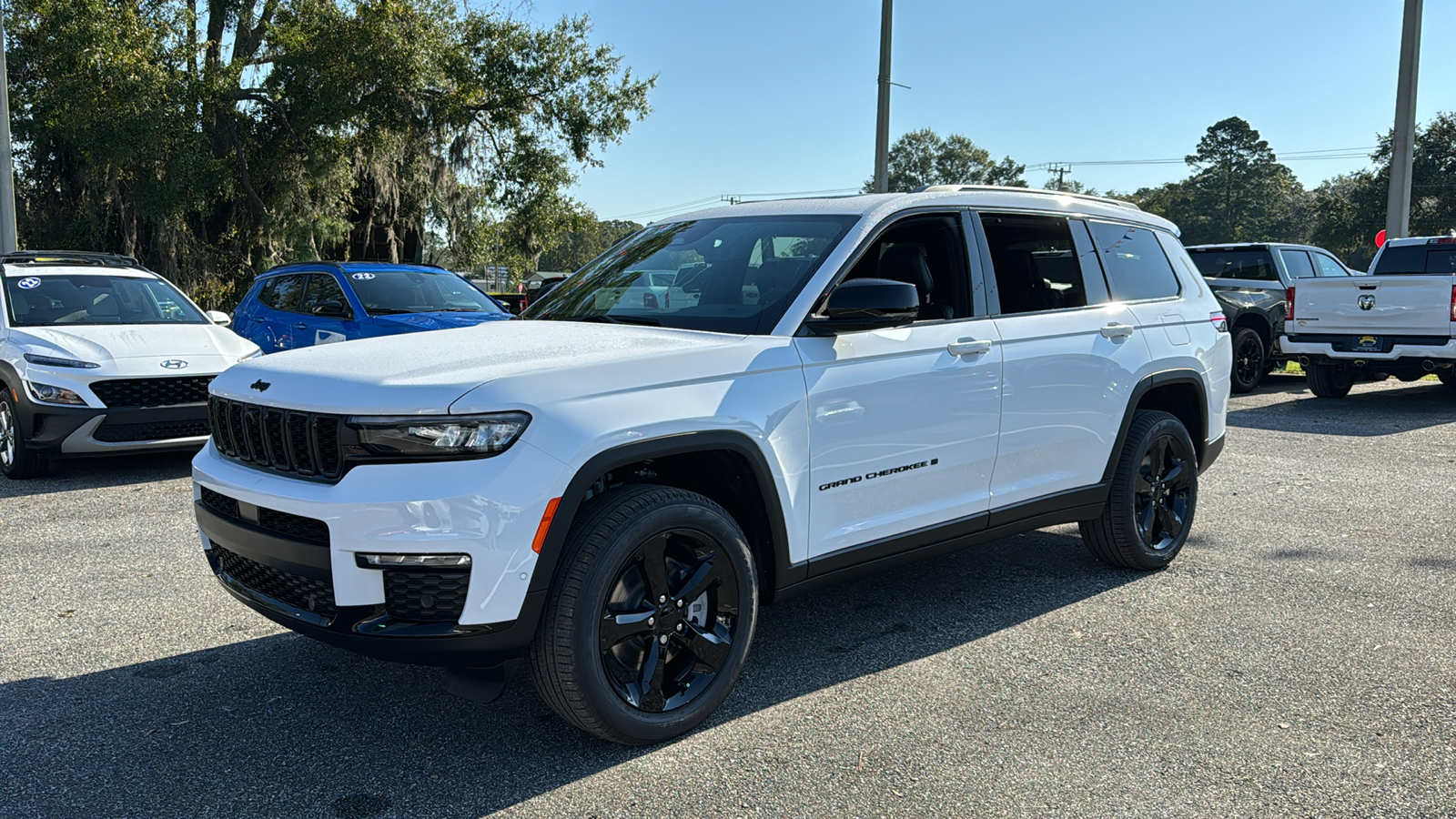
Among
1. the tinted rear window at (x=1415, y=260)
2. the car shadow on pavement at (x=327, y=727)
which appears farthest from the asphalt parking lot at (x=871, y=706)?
the tinted rear window at (x=1415, y=260)

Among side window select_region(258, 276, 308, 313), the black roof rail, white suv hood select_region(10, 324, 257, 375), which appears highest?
the black roof rail

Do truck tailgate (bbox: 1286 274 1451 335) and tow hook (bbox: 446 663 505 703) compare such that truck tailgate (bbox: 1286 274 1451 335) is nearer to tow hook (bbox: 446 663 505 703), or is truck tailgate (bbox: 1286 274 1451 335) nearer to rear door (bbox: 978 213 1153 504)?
rear door (bbox: 978 213 1153 504)

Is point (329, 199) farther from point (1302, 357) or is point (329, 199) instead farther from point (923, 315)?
point (923, 315)

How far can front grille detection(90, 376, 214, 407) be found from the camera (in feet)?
25.4

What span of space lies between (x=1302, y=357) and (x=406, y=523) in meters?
12.7

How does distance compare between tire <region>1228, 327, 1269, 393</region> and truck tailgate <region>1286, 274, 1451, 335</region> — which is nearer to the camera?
truck tailgate <region>1286, 274, 1451, 335</region>

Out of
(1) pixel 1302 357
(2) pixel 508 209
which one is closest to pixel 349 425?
(1) pixel 1302 357

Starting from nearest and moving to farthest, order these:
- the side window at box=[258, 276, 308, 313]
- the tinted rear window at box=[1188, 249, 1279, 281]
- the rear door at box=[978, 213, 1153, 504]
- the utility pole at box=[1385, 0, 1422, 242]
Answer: the rear door at box=[978, 213, 1153, 504] < the side window at box=[258, 276, 308, 313] < the tinted rear window at box=[1188, 249, 1279, 281] < the utility pole at box=[1385, 0, 1422, 242]

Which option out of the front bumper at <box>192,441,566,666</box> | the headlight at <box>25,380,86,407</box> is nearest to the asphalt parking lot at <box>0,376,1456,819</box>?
the front bumper at <box>192,441,566,666</box>

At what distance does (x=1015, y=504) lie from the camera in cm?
464

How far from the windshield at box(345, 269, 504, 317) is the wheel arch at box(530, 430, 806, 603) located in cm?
723

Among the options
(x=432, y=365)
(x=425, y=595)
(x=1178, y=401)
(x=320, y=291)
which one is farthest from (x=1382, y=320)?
(x=425, y=595)

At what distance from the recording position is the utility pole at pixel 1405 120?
54.4 feet

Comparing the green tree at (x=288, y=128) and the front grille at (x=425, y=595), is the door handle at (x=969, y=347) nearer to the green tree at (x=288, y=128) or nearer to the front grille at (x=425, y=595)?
the front grille at (x=425, y=595)
